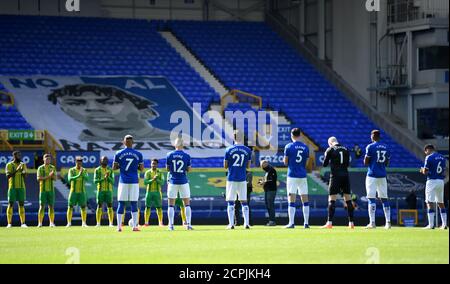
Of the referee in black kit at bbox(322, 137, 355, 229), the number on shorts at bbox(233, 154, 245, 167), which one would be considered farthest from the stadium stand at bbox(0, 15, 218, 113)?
the referee in black kit at bbox(322, 137, 355, 229)

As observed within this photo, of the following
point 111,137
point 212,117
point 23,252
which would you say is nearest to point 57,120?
point 111,137

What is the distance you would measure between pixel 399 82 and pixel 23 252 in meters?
28.1

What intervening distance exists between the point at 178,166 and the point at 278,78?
75.2 ft

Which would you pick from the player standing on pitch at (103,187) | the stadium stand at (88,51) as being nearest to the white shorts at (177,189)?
the player standing on pitch at (103,187)

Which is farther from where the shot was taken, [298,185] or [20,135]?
[20,135]

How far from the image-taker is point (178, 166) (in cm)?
2533

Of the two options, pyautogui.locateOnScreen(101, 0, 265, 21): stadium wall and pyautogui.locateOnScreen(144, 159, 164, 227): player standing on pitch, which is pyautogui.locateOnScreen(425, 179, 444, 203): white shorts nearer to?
pyautogui.locateOnScreen(144, 159, 164, 227): player standing on pitch

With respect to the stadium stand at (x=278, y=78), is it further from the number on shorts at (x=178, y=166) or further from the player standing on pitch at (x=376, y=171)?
the number on shorts at (x=178, y=166)

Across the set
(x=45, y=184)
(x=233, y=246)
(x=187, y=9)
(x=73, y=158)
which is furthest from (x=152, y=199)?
(x=187, y=9)

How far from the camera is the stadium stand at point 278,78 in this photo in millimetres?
44750

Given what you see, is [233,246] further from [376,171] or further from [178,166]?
[376,171]

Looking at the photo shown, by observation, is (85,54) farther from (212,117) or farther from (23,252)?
(23,252)
